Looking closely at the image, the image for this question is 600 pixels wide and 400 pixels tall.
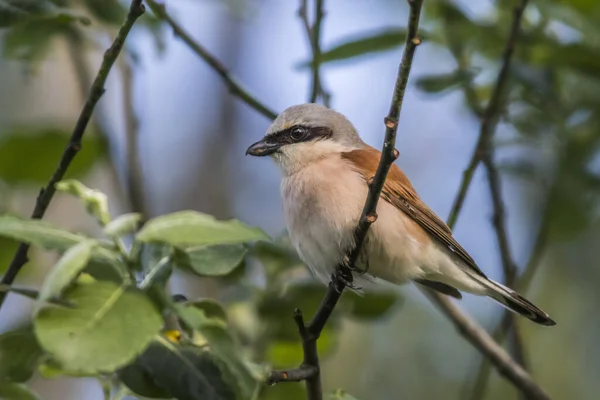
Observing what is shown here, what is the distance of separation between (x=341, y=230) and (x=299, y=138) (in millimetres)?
642

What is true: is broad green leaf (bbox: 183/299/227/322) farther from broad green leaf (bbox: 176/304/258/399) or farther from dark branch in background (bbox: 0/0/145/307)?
dark branch in background (bbox: 0/0/145/307)

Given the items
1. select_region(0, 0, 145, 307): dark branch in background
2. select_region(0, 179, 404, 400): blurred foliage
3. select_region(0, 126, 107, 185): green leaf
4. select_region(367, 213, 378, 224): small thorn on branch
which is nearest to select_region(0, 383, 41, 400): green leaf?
select_region(0, 179, 404, 400): blurred foliage

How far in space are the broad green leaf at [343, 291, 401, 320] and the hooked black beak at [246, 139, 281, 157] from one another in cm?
75

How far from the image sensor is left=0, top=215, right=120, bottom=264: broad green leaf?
1542 mm

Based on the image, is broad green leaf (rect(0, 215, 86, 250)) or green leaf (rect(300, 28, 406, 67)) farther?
green leaf (rect(300, 28, 406, 67))

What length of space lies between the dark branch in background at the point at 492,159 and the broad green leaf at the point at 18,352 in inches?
79.5

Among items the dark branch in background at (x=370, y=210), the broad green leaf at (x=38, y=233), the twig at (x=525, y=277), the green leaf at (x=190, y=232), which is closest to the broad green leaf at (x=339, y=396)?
the dark branch in background at (x=370, y=210)

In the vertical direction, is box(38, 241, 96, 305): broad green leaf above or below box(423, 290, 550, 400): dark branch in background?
above

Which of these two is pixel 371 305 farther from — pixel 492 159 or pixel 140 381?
pixel 140 381

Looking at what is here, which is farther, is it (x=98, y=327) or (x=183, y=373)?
(x=183, y=373)

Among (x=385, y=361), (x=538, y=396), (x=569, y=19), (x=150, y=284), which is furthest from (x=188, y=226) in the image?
(x=385, y=361)

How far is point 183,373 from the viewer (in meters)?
1.80

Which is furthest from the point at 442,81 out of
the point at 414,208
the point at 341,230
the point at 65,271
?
the point at 65,271

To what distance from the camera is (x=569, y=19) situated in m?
2.93
